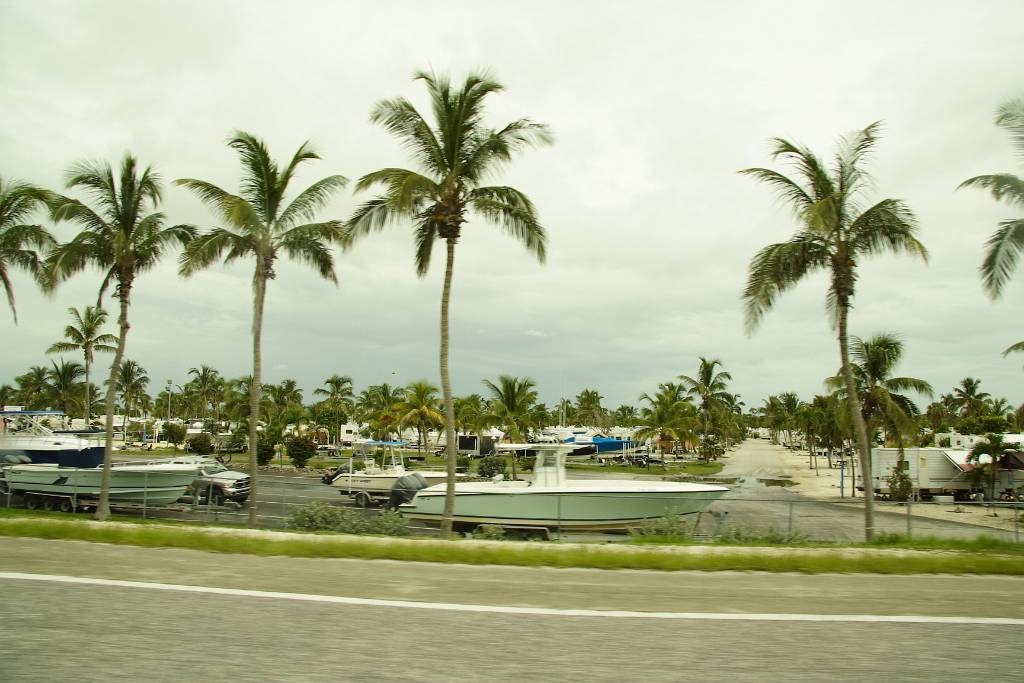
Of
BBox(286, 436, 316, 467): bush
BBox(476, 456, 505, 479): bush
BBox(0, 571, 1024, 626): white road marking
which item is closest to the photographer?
BBox(0, 571, 1024, 626): white road marking

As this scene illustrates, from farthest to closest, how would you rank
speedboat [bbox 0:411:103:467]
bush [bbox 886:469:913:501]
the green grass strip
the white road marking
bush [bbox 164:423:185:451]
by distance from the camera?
bush [bbox 164:423:185:451] < bush [bbox 886:469:913:501] < speedboat [bbox 0:411:103:467] < the green grass strip < the white road marking

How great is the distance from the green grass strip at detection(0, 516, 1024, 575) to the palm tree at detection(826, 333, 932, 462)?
73.0ft

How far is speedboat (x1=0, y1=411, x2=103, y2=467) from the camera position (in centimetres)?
2702

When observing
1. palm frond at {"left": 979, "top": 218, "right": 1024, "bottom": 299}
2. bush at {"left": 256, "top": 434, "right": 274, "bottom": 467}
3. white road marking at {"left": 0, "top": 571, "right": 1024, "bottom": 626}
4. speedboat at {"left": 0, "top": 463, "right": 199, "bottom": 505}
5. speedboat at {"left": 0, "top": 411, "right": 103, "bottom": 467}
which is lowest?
bush at {"left": 256, "top": 434, "right": 274, "bottom": 467}

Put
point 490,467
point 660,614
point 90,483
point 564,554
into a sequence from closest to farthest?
point 660,614
point 564,554
point 90,483
point 490,467

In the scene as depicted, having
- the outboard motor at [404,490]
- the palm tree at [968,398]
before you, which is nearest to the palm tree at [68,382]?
the outboard motor at [404,490]

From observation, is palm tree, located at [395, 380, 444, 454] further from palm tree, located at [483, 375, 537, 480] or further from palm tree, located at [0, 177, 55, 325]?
palm tree, located at [0, 177, 55, 325]

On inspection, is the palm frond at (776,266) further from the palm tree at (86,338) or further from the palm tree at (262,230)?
the palm tree at (86,338)

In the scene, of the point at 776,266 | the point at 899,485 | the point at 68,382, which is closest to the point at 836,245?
the point at 776,266

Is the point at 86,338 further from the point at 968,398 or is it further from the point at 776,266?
the point at 968,398

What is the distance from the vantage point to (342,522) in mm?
15156

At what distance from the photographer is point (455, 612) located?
561cm

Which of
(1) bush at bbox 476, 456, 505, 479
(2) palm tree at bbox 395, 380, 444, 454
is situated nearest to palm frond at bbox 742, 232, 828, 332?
(1) bush at bbox 476, 456, 505, 479

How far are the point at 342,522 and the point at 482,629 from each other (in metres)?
10.8
